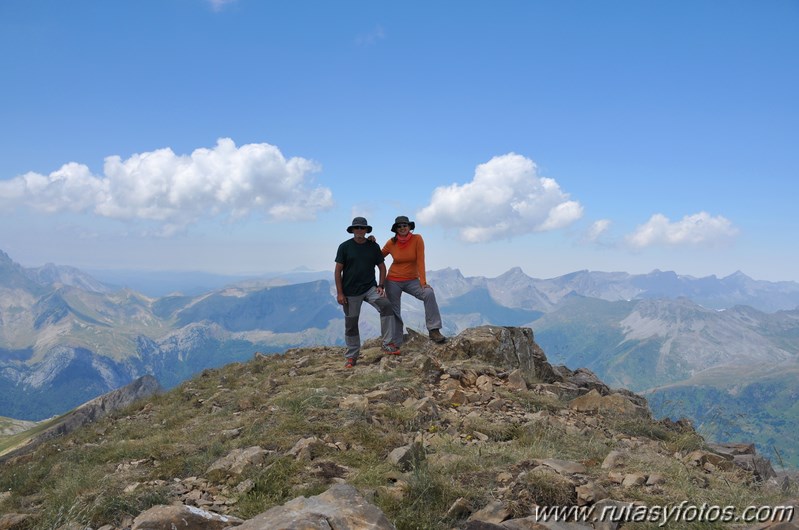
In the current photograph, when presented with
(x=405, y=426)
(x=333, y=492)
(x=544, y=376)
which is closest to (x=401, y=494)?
A: (x=333, y=492)

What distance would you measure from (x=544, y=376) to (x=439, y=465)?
947 centimetres

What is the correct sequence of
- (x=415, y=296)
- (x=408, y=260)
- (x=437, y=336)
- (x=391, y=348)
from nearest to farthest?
(x=408, y=260)
(x=415, y=296)
(x=391, y=348)
(x=437, y=336)

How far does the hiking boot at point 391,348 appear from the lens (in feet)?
50.9

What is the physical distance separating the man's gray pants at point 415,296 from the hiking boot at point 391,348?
31 centimetres

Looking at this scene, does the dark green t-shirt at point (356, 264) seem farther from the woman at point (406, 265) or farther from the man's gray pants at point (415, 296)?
the man's gray pants at point (415, 296)

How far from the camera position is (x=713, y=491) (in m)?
6.10

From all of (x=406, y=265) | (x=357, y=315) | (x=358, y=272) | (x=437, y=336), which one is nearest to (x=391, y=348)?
(x=437, y=336)

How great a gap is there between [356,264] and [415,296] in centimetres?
206

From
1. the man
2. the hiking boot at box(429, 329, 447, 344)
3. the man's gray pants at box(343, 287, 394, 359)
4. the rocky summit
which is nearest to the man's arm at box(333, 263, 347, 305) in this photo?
the man

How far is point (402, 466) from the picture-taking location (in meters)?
6.98

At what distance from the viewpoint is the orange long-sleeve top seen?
568 inches

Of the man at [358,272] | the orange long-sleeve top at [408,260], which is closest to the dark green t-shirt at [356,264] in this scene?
the man at [358,272]

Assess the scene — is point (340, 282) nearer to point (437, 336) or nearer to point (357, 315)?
point (357, 315)

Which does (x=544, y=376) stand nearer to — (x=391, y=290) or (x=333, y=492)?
(x=391, y=290)
